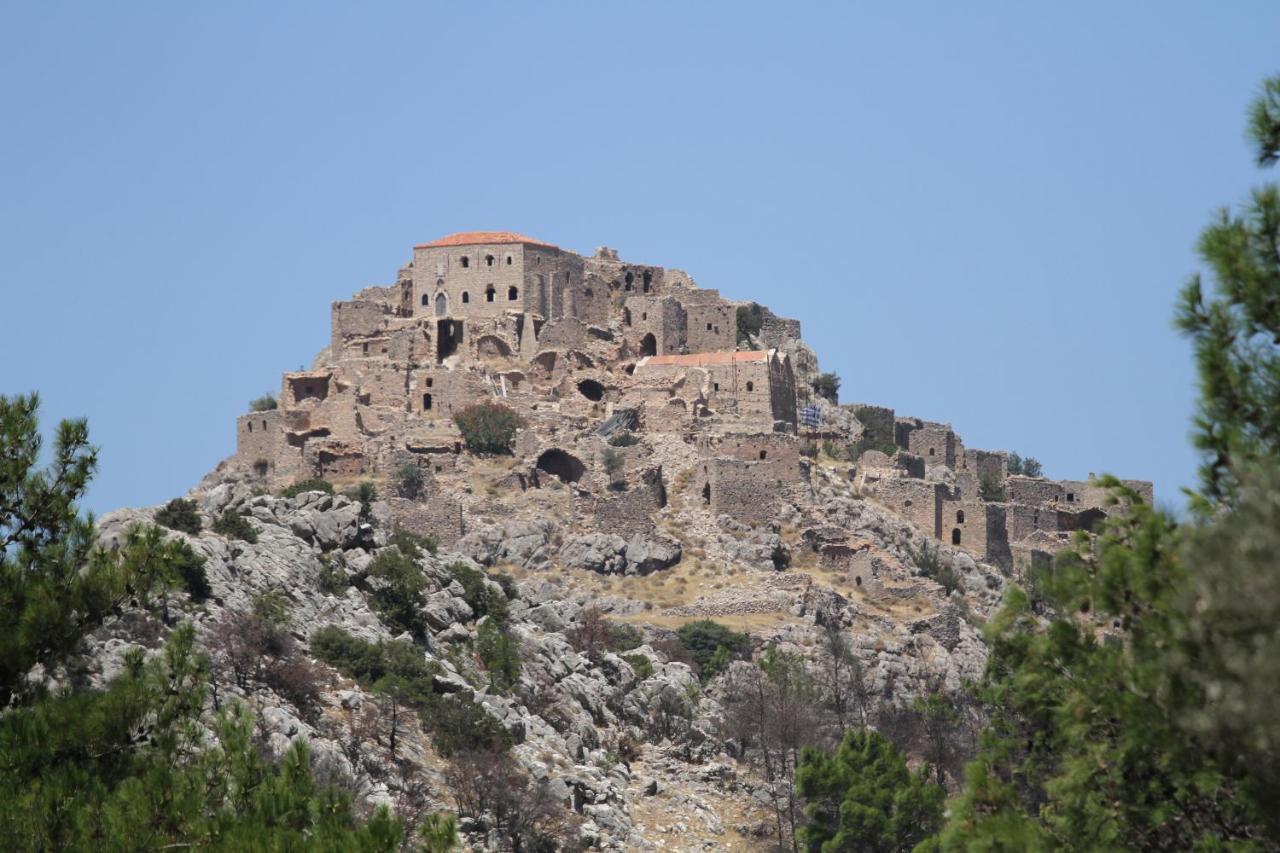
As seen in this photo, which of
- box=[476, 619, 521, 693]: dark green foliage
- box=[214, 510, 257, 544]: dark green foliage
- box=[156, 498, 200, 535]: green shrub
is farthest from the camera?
box=[214, 510, 257, 544]: dark green foliage

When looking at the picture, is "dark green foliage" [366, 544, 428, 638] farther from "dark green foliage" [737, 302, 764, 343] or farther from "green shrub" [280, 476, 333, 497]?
"dark green foliage" [737, 302, 764, 343]

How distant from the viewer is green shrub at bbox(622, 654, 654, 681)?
175ft

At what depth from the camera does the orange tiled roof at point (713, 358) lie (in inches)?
2854

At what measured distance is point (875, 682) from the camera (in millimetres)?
58406

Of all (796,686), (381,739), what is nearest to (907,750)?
(796,686)

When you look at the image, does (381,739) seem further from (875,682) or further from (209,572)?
(875,682)

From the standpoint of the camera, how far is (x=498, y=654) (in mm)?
48281

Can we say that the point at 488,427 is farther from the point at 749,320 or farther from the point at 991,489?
the point at 991,489

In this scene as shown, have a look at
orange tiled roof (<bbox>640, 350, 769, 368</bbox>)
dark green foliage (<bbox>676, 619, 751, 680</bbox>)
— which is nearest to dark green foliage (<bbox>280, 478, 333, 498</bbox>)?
dark green foliage (<bbox>676, 619, 751, 680</bbox>)

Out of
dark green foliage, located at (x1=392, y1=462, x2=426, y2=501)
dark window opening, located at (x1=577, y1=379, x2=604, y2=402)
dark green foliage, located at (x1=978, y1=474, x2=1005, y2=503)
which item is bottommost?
dark green foliage, located at (x1=392, y1=462, x2=426, y2=501)

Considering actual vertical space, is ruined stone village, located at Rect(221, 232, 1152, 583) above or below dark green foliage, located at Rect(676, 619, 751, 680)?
above

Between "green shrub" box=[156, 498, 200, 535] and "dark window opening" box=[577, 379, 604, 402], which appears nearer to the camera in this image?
"green shrub" box=[156, 498, 200, 535]

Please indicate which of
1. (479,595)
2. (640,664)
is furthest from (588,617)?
(479,595)

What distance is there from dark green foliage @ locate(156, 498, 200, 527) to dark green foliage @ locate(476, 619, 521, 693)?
261 inches
